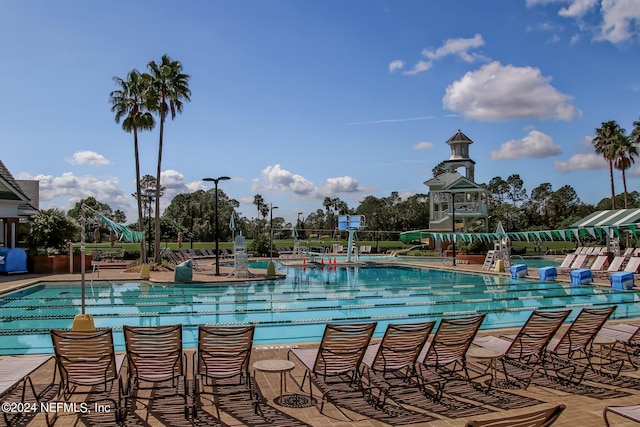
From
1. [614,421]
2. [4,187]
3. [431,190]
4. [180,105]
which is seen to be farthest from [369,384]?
[431,190]

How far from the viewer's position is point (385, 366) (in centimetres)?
619

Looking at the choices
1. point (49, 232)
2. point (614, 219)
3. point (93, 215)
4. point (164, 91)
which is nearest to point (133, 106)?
point (164, 91)

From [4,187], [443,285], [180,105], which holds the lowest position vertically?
[443,285]

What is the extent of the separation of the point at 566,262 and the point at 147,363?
25.3 meters

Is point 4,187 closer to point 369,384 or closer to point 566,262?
point 369,384

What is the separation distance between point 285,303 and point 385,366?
11060mm

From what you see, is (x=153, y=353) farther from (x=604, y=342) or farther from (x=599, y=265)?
(x=599, y=265)

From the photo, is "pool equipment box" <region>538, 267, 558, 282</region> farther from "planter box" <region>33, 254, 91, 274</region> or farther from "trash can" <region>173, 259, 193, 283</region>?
"planter box" <region>33, 254, 91, 274</region>

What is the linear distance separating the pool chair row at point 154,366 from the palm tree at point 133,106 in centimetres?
2439

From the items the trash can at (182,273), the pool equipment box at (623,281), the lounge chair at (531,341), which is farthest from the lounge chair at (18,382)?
the pool equipment box at (623,281)

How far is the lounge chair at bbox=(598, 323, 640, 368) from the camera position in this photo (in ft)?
24.9

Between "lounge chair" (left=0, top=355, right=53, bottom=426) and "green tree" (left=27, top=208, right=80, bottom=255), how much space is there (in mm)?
22917

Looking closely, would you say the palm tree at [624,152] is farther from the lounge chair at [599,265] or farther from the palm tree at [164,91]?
the palm tree at [164,91]

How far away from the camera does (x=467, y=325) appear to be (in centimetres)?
652
